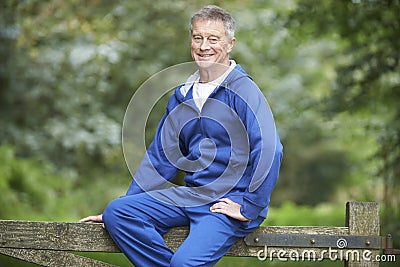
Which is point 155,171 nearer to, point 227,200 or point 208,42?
point 227,200

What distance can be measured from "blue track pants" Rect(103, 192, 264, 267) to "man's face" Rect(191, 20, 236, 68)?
0.71 meters

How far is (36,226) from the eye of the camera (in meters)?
2.97

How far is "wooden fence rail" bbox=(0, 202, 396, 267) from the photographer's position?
2975 mm

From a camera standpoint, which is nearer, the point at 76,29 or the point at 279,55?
the point at 76,29

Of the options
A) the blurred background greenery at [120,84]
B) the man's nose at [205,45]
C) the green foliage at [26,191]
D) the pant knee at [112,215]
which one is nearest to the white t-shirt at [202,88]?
the man's nose at [205,45]

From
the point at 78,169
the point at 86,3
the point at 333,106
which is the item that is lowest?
the point at 333,106

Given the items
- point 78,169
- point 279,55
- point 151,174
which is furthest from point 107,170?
point 151,174

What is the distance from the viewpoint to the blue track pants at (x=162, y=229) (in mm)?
2807

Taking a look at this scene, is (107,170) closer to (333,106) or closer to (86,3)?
(86,3)

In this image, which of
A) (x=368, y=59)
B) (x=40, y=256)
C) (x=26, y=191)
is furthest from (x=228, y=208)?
(x=26, y=191)

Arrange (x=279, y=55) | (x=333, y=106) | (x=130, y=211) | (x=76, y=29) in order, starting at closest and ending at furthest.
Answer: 1. (x=130, y=211)
2. (x=333, y=106)
3. (x=76, y=29)
4. (x=279, y=55)

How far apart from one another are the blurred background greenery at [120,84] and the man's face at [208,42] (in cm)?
208

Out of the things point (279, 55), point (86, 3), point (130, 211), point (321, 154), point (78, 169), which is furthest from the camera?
point (321, 154)

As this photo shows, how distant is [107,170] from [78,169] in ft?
1.74
